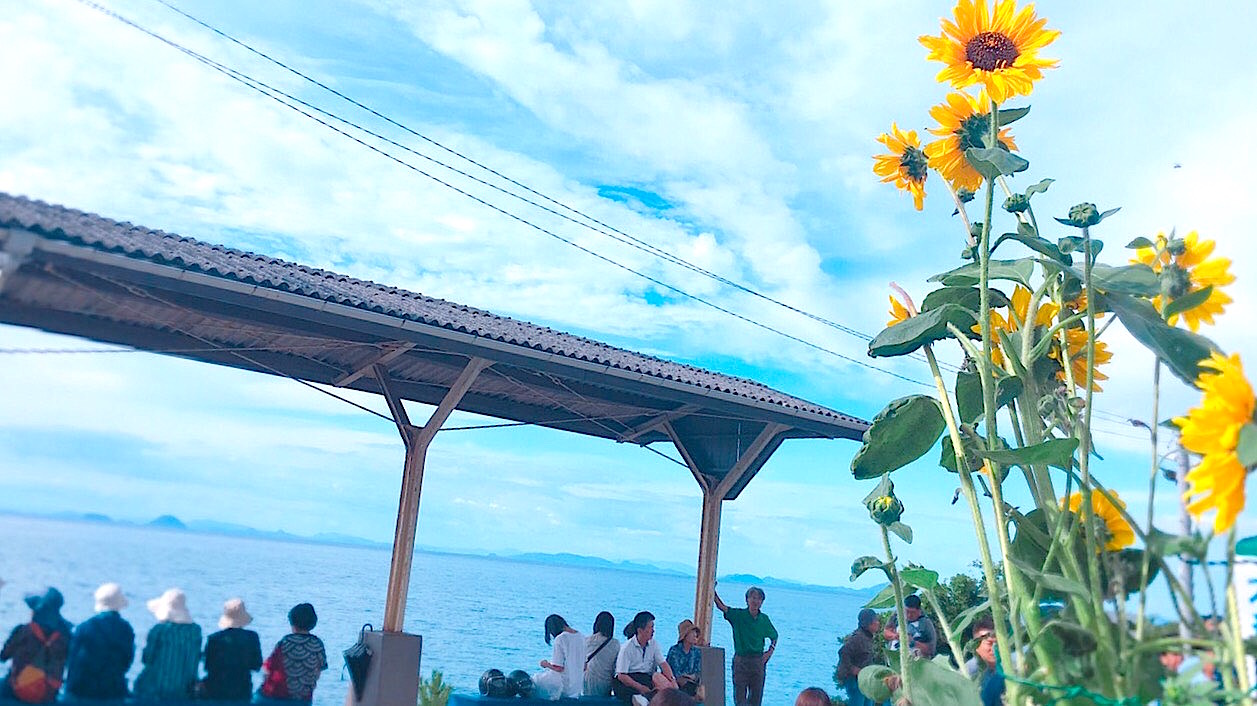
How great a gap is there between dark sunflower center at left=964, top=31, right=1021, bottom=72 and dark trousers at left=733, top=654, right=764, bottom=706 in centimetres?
696

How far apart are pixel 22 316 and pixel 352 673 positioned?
8.84 ft

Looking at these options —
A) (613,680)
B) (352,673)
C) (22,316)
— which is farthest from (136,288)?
(613,680)

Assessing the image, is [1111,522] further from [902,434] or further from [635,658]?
[635,658]

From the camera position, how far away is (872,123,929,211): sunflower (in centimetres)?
152

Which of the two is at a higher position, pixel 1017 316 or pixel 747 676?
pixel 1017 316

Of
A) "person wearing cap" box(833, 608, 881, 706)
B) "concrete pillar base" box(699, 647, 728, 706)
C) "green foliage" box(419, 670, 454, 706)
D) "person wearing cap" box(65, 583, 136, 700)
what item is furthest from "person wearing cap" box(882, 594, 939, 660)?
"person wearing cap" box(65, 583, 136, 700)

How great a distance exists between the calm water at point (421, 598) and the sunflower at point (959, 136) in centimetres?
1468

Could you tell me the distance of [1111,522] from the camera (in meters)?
1.10

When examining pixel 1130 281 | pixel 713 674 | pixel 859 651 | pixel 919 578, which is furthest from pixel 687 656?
pixel 1130 281

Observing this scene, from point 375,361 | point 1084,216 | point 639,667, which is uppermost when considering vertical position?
point 375,361

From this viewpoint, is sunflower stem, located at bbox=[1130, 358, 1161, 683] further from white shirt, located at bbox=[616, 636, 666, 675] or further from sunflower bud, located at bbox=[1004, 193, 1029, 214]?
white shirt, located at bbox=[616, 636, 666, 675]

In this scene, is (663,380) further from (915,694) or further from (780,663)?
(780,663)

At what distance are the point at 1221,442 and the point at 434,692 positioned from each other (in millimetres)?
6761

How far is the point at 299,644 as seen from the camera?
5504 mm
